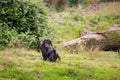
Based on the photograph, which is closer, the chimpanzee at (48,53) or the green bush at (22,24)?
the chimpanzee at (48,53)

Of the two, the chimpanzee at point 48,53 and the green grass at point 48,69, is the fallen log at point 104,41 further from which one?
the chimpanzee at point 48,53

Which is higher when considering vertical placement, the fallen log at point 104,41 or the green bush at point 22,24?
the green bush at point 22,24

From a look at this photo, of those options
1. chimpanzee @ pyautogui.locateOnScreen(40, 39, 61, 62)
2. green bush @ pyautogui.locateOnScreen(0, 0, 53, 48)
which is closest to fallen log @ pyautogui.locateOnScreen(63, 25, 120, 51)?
green bush @ pyautogui.locateOnScreen(0, 0, 53, 48)

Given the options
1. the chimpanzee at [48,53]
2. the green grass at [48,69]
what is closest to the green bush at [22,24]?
the green grass at [48,69]

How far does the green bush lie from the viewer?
48.4 ft

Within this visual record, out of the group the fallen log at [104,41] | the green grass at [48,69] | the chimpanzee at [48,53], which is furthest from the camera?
the fallen log at [104,41]

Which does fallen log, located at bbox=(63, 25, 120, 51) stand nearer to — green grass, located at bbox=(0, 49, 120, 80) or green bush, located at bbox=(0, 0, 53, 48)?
green bush, located at bbox=(0, 0, 53, 48)

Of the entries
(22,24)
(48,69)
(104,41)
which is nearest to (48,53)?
(48,69)

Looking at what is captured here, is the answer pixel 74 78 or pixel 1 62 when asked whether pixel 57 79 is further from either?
pixel 1 62

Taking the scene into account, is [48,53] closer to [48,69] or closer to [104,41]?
[48,69]

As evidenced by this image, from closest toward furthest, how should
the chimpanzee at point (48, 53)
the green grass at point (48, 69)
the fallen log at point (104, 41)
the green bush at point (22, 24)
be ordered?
the green grass at point (48, 69) → the chimpanzee at point (48, 53) → the green bush at point (22, 24) → the fallen log at point (104, 41)

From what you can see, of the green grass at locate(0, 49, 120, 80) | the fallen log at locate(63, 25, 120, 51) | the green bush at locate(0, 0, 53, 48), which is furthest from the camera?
the fallen log at locate(63, 25, 120, 51)

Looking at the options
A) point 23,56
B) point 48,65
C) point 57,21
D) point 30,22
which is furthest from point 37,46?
point 57,21

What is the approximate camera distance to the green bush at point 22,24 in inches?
580
